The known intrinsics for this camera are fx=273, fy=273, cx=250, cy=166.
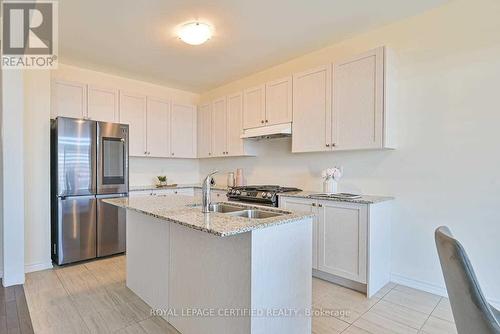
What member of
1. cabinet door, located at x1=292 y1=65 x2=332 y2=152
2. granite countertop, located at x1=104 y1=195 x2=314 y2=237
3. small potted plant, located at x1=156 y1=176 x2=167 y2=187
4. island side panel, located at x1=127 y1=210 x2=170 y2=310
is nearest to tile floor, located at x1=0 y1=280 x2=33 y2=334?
island side panel, located at x1=127 y1=210 x2=170 y2=310

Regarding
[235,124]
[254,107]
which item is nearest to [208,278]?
[254,107]

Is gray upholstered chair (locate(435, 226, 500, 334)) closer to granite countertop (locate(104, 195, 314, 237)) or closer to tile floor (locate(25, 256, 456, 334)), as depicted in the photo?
granite countertop (locate(104, 195, 314, 237))

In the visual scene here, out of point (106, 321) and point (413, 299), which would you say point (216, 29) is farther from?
point (413, 299)

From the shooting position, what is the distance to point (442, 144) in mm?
2518

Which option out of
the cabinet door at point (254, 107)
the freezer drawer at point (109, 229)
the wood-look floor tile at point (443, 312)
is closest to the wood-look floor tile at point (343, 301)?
the wood-look floor tile at point (443, 312)

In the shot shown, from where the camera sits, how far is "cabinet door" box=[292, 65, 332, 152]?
3049 mm

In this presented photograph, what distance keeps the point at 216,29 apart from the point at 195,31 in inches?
9.6

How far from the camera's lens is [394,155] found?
2818 mm

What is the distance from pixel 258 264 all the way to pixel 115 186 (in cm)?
277

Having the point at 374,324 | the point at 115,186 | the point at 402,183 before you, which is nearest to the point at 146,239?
the point at 115,186

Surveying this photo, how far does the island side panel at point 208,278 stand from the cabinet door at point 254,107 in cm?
224

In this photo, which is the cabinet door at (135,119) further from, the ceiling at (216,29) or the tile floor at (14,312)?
the tile floor at (14,312)

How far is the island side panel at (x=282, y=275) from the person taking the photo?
150 cm

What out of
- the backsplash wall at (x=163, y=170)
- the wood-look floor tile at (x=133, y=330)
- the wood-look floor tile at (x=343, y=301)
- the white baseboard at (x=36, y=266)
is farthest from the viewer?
the backsplash wall at (x=163, y=170)
